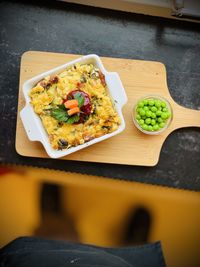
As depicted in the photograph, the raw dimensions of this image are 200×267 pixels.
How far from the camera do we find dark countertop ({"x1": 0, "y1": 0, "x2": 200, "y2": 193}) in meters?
1.70

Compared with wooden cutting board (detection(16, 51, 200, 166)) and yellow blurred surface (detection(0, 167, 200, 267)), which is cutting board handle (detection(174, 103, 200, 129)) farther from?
yellow blurred surface (detection(0, 167, 200, 267))

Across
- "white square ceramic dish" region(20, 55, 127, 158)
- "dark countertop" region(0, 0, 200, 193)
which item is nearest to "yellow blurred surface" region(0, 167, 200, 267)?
"dark countertop" region(0, 0, 200, 193)

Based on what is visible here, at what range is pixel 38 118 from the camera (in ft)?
5.09

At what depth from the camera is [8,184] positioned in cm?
172

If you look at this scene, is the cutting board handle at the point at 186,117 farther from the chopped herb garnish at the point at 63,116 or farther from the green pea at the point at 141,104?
the chopped herb garnish at the point at 63,116

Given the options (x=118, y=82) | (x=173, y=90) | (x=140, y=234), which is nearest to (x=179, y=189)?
(x=140, y=234)

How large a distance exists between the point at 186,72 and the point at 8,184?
0.78 metres

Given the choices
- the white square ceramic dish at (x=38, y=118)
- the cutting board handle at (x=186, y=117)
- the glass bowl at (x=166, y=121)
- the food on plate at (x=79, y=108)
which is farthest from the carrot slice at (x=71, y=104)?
the cutting board handle at (x=186, y=117)

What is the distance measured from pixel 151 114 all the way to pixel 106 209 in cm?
41

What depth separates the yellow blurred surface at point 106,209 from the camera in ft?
5.65

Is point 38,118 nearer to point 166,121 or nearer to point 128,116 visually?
point 128,116

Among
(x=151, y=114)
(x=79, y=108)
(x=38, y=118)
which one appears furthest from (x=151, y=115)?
(x=38, y=118)

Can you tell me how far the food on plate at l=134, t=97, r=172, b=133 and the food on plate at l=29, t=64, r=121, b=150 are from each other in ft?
0.30

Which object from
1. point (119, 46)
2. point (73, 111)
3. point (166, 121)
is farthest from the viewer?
point (119, 46)
